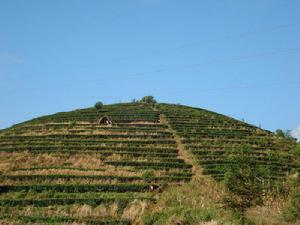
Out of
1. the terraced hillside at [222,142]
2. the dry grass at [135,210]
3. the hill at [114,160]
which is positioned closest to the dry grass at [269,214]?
the dry grass at [135,210]

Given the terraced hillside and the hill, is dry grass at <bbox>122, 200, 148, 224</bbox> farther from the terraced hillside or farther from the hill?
the terraced hillside

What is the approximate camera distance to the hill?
110ft

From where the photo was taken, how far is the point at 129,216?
3167 centimetres

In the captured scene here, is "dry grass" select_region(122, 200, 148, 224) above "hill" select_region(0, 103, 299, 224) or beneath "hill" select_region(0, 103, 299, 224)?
beneath

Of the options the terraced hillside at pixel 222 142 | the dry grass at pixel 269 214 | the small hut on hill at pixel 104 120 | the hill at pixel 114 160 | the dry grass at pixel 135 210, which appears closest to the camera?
the dry grass at pixel 269 214

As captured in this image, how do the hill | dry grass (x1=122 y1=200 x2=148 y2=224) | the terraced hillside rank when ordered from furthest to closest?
1. the terraced hillside
2. the hill
3. dry grass (x1=122 y1=200 x2=148 y2=224)

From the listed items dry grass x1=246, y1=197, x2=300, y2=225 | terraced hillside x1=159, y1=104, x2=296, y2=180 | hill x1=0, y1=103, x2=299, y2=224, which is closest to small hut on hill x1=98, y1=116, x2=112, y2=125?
hill x1=0, y1=103, x2=299, y2=224

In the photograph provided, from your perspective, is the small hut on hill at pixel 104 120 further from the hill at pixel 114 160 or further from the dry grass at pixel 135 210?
the dry grass at pixel 135 210

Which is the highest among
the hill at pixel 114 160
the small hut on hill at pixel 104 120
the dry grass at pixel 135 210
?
the small hut on hill at pixel 104 120

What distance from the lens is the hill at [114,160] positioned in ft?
110

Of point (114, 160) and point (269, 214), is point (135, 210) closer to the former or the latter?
point (269, 214)

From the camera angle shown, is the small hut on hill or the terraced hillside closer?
the terraced hillside

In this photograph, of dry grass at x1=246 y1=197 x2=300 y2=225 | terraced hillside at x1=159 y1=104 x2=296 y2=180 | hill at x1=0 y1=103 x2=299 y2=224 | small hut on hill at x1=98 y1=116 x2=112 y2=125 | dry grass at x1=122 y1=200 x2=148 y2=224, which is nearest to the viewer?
dry grass at x1=246 y1=197 x2=300 y2=225

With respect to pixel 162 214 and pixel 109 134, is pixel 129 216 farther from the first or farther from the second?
pixel 109 134
